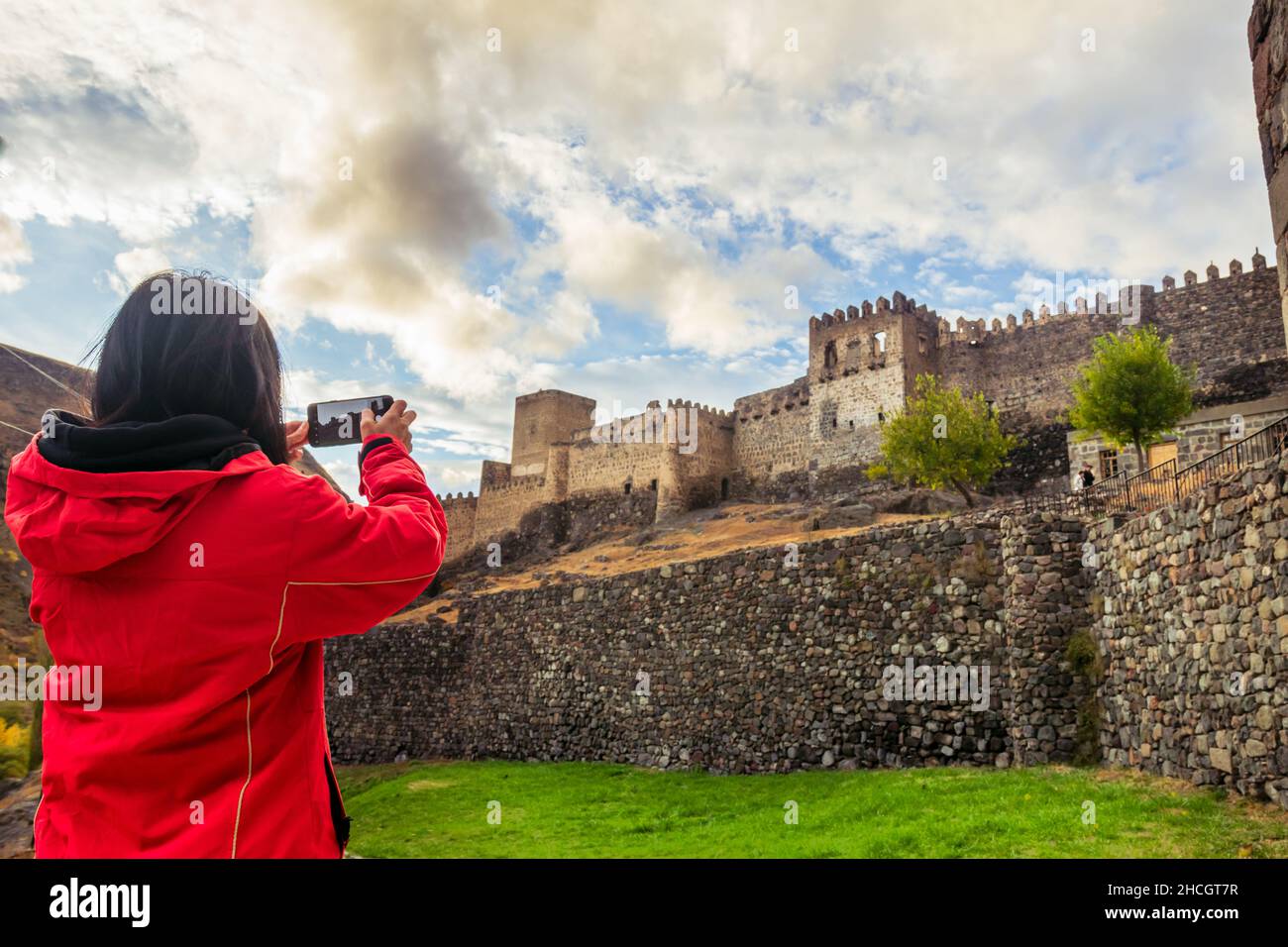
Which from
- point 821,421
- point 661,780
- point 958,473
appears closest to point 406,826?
point 661,780

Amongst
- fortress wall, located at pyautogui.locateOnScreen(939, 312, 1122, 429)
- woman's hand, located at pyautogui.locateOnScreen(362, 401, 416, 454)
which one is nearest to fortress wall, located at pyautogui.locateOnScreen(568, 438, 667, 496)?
fortress wall, located at pyautogui.locateOnScreen(939, 312, 1122, 429)

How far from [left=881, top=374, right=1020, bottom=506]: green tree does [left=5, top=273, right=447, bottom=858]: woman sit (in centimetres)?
3188

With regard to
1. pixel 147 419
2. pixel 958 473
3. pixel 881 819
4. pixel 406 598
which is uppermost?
pixel 958 473

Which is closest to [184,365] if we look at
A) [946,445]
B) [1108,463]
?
[1108,463]

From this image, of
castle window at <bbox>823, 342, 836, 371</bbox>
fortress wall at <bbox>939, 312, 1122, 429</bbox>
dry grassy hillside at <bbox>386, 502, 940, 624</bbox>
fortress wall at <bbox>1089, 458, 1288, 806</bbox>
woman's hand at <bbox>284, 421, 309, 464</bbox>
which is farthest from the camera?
castle window at <bbox>823, 342, 836, 371</bbox>

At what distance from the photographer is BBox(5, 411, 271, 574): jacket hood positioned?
206 centimetres

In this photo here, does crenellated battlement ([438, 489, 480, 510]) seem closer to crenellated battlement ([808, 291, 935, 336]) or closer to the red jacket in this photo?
crenellated battlement ([808, 291, 935, 336])

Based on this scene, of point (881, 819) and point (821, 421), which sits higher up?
point (821, 421)

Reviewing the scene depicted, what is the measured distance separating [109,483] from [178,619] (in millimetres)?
337

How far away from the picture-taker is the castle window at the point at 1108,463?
1200 inches
